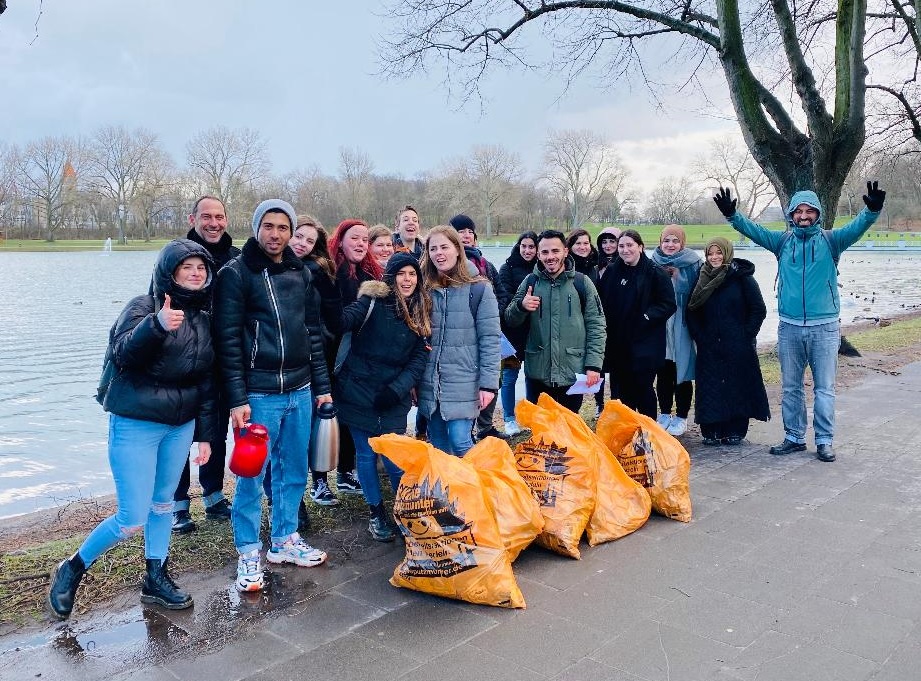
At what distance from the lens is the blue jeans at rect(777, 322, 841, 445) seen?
5.57 metres

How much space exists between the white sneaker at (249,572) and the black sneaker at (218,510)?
0.96 meters

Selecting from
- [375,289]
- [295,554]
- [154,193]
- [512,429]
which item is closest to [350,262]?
[375,289]

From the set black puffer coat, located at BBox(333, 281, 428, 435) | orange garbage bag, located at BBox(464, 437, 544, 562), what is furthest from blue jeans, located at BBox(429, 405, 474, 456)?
orange garbage bag, located at BBox(464, 437, 544, 562)

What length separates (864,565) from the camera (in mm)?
3568

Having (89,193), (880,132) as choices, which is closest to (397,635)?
(880,132)

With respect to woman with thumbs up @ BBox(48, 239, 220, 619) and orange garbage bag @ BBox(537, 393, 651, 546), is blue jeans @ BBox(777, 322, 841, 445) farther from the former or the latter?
woman with thumbs up @ BBox(48, 239, 220, 619)

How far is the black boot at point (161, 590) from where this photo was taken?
3211mm

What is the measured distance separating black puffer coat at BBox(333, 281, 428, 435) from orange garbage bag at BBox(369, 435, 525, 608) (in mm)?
694

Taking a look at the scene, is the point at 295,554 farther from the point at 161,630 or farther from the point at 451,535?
the point at 451,535

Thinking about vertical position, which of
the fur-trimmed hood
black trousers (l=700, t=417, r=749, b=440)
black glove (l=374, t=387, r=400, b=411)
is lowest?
black trousers (l=700, t=417, r=749, b=440)

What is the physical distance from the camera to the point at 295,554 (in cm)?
371

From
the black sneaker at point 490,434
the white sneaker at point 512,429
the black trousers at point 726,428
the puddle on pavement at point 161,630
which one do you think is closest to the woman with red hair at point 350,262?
the puddle on pavement at point 161,630

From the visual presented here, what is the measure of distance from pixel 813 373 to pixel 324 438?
3.98 m

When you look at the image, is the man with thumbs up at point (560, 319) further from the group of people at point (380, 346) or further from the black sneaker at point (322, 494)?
the black sneaker at point (322, 494)
